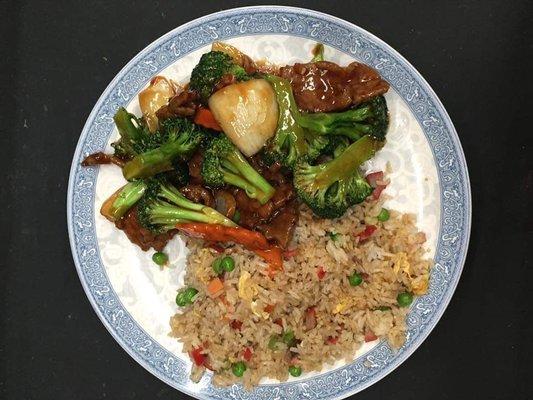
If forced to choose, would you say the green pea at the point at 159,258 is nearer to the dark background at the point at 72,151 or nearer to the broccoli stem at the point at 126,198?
the broccoli stem at the point at 126,198

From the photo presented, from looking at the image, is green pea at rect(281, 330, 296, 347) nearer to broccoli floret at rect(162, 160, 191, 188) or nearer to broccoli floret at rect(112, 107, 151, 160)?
broccoli floret at rect(162, 160, 191, 188)

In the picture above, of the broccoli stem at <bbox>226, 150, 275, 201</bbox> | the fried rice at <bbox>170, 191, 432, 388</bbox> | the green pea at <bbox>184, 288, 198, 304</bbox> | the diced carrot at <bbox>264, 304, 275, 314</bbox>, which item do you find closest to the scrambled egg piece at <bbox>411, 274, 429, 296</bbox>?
the fried rice at <bbox>170, 191, 432, 388</bbox>

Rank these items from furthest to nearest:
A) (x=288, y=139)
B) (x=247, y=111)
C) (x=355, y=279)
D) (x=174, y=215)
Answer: (x=355, y=279) < (x=174, y=215) < (x=288, y=139) < (x=247, y=111)

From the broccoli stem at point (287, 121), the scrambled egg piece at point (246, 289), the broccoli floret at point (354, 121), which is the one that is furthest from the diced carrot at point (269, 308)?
the broccoli floret at point (354, 121)

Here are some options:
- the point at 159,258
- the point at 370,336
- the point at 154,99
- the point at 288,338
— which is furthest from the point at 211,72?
the point at 370,336

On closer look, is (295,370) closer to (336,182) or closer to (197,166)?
(336,182)

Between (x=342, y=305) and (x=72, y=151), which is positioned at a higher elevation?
(x=72, y=151)
